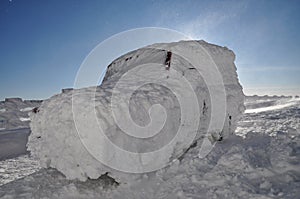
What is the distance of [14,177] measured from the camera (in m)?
4.52

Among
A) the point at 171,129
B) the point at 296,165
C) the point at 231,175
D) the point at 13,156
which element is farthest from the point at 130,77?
the point at 13,156

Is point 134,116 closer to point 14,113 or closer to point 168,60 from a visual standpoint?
point 168,60

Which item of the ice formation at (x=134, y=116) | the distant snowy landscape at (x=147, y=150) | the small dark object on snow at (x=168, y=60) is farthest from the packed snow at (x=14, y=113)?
the small dark object on snow at (x=168, y=60)

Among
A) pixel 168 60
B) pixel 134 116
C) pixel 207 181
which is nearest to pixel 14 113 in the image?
pixel 168 60

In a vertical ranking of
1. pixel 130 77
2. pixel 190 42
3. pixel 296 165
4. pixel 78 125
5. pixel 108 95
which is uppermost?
pixel 190 42

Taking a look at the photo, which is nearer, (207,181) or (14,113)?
(207,181)

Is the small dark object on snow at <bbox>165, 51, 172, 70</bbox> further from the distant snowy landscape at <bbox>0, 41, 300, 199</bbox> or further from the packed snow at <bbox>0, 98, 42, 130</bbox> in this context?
the packed snow at <bbox>0, 98, 42, 130</bbox>

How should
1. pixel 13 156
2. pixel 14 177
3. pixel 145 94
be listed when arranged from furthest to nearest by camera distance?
pixel 13 156, pixel 14 177, pixel 145 94

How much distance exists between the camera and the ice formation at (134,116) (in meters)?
2.96

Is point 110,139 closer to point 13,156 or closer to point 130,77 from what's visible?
point 130,77

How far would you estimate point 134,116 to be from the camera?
10.4ft

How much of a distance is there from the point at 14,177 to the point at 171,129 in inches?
143

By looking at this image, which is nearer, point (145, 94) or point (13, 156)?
point (145, 94)

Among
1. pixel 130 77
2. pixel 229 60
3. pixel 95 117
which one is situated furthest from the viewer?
pixel 229 60
